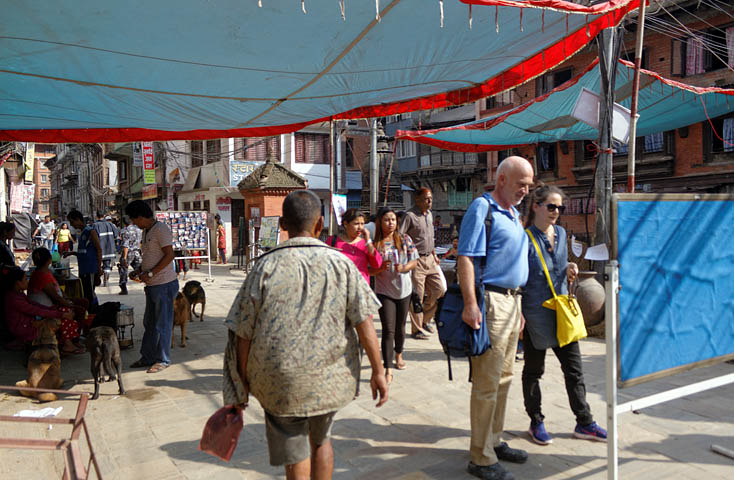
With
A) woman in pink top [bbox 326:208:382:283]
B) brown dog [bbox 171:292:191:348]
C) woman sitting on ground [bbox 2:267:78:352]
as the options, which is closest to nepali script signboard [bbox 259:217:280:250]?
brown dog [bbox 171:292:191:348]

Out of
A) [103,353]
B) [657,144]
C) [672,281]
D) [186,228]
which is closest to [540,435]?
[672,281]

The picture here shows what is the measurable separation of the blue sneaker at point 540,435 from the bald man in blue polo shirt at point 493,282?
21.4 inches

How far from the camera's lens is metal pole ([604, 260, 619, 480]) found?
8.43 ft

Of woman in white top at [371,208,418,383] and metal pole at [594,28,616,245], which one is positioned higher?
metal pole at [594,28,616,245]

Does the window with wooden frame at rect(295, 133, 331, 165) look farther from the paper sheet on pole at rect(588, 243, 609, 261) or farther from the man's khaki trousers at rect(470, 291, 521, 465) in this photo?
the paper sheet on pole at rect(588, 243, 609, 261)

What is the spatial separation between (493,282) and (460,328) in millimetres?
345

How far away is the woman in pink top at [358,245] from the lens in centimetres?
462

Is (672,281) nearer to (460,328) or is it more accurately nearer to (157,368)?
(460,328)

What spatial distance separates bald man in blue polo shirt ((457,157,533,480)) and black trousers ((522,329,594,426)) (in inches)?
15.9

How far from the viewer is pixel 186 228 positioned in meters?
13.6

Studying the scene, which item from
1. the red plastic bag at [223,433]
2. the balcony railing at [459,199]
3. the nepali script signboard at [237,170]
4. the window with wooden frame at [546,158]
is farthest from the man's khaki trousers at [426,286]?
the balcony railing at [459,199]

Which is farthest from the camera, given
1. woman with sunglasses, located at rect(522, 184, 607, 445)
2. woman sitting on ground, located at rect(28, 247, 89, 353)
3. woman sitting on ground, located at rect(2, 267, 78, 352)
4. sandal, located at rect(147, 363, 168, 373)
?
woman sitting on ground, located at rect(28, 247, 89, 353)

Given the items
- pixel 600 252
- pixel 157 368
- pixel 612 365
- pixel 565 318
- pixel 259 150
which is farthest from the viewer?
pixel 259 150

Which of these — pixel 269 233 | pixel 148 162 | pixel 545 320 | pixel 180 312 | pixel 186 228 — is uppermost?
pixel 148 162
